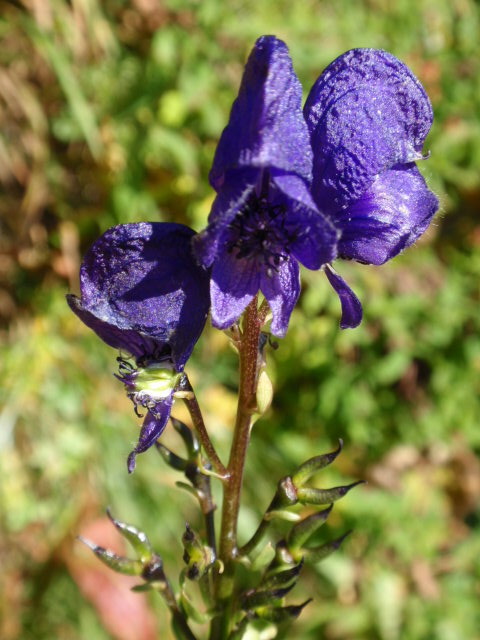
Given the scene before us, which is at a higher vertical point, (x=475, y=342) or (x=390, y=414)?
(x=475, y=342)

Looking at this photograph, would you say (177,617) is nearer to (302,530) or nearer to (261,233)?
(302,530)

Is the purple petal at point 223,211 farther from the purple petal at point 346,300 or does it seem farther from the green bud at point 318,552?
the green bud at point 318,552

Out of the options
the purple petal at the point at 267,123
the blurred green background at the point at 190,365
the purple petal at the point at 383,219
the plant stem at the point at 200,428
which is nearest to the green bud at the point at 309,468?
the plant stem at the point at 200,428

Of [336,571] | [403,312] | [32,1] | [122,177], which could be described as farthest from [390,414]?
[32,1]

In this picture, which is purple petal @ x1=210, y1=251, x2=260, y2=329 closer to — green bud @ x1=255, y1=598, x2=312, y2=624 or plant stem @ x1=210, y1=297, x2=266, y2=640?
plant stem @ x1=210, y1=297, x2=266, y2=640

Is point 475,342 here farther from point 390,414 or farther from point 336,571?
point 336,571

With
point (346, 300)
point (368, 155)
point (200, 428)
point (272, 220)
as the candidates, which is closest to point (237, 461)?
point (200, 428)

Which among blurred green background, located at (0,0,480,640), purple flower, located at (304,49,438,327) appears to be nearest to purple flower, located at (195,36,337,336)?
purple flower, located at (304,49,438,327)
